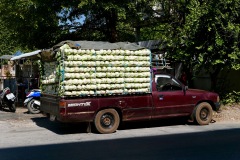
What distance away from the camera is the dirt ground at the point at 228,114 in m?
12.9

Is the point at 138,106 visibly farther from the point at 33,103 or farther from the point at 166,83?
the point at 33,103

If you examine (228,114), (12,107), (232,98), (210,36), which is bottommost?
A: (228,114)

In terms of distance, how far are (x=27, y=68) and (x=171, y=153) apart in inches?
762

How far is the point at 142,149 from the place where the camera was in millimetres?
7852

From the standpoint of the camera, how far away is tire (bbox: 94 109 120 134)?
32.6ft

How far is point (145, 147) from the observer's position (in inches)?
317

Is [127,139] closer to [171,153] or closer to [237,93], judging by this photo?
[171,153]

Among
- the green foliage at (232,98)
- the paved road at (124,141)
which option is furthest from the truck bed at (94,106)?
the green foliage at (232,98)

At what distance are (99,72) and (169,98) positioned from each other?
92.0 inches

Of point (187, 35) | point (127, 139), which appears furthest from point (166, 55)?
point (127, 139)

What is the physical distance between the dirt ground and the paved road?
1.00m

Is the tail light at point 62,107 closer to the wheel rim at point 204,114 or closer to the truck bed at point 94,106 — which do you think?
the truck bed at point 94,106

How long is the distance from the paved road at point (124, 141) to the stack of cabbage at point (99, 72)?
1242 mm

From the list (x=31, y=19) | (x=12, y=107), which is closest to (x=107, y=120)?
(x=31, y=19)
